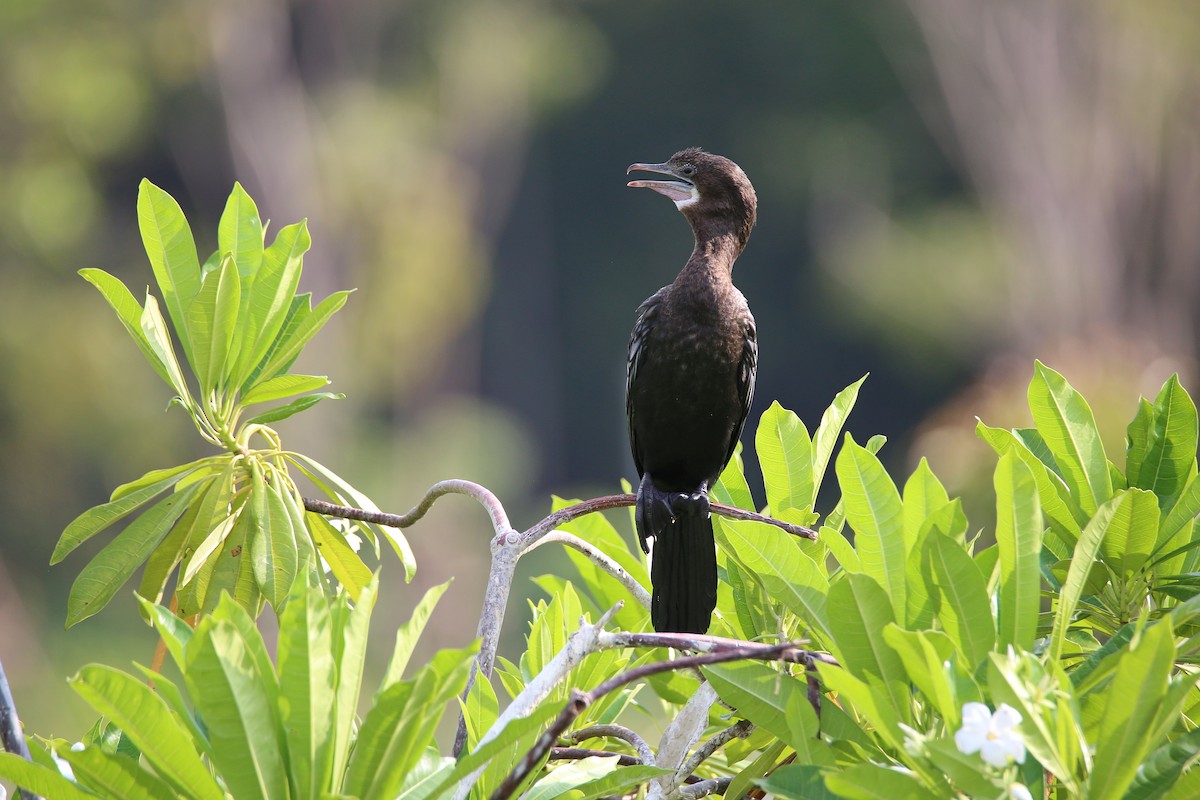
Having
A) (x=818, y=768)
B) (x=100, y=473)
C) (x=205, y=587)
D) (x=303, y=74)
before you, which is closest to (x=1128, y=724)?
(x=818, y=768)

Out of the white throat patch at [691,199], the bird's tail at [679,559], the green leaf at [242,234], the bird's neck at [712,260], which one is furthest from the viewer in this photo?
the white throat patch at [691,199]

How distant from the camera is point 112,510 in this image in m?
1.47

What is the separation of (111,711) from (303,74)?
1582 centimetres

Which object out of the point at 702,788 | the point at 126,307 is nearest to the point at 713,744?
the point at 702,788

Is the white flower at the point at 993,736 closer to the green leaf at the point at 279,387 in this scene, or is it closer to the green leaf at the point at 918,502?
the green leaf at the point at 918,502

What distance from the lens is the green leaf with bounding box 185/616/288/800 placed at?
87 cm

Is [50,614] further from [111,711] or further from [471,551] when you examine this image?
[111,711]

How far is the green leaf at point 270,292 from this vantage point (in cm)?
148

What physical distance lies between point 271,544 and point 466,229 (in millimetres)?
14017

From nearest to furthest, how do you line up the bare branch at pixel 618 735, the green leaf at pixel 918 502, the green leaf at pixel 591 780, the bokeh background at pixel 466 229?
the green leaf at pixel 591 780 < the green leaf at pixel 918 502 < the bare branch at pixel 618 735 < the bokeh background at pixel 466 229

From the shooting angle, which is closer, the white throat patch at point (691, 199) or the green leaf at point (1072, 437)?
the green leaf at point (1072, 437)

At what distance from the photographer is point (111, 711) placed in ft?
2.81

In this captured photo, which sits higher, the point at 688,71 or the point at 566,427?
the point at 688,71

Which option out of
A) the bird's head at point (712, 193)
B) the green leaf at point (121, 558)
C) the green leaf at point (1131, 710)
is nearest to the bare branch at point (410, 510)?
the green leaf at point (121, 558)
